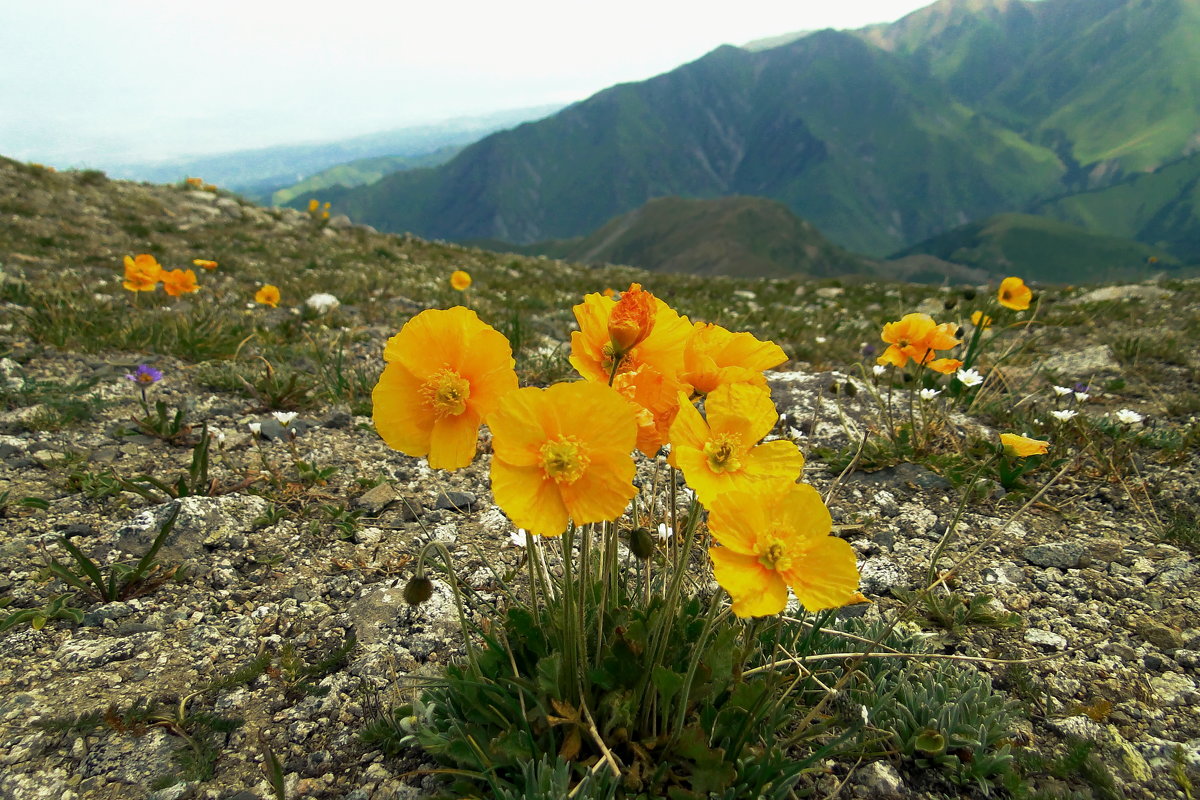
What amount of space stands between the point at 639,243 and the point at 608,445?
599 feet

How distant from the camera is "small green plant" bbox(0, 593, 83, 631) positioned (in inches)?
92.8

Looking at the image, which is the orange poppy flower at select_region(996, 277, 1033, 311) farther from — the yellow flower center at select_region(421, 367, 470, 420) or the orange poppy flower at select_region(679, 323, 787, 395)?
the yellow flower center at select_region(421, 367, 470, 420)

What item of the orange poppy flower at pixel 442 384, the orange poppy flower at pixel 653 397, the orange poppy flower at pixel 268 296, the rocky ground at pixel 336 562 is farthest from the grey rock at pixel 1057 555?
the orange poppy flower at pixel 268 296

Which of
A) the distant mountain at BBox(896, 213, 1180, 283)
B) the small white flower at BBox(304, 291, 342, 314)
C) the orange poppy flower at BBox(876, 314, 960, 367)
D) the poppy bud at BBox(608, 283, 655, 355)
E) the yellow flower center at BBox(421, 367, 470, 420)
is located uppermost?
the poppy bud at BBox(608, 283, 655, 355)

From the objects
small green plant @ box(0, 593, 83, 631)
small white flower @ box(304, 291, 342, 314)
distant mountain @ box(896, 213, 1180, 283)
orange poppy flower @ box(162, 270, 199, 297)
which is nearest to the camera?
small green plant @ box(0, 593, 83, 631)

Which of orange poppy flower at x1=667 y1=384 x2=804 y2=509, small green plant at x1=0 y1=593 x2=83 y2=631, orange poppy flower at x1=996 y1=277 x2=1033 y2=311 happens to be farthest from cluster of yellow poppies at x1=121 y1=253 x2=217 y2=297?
orange poppy flower at x1=996 y1=277 x2=1033 y2=311

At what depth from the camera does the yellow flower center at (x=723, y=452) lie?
149cm

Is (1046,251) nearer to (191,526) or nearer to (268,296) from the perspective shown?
(268,296)

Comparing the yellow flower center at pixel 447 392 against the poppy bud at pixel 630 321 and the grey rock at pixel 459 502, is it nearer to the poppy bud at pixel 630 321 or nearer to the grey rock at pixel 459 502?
Answer: the poppy bud at pixel 630 321

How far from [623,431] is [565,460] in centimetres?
16

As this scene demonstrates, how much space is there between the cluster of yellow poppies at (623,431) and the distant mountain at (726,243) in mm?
149137

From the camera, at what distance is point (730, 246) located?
160 m

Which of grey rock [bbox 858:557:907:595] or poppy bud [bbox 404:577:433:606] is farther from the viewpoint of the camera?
grey rock [bbox 858:557:907:595]

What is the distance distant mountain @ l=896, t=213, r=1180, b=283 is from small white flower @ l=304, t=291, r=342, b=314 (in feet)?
666
